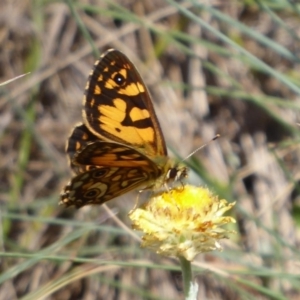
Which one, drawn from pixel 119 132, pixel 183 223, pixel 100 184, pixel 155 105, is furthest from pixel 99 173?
pixel 155 105

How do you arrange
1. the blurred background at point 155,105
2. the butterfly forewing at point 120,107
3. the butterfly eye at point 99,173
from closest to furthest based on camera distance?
the butterfly eye at point 99,173
the butterfly forewing at point 120,107
the blurred background at point 155,105

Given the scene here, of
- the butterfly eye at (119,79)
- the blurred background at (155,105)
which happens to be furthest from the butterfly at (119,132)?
the blurred background at (155,105)

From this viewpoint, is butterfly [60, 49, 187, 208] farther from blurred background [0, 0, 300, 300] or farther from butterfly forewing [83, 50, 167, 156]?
blurred background [0, 0, 300, 300]

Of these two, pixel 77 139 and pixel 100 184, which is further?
pixel 77 139

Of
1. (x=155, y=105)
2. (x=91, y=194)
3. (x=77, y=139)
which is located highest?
(x=77, y=139)

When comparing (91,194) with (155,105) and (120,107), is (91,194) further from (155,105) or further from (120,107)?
(155,105)

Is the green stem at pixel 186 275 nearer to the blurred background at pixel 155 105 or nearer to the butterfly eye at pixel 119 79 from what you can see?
the butterfly eye at pixel 119 79

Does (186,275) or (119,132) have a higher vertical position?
(119,132)
